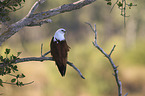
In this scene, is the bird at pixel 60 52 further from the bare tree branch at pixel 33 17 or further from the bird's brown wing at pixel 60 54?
the bare tree branch at pixel 33 17

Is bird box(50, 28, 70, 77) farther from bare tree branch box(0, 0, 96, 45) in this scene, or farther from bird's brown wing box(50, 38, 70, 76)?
bare tree branch box(0, 0, 96, 45)

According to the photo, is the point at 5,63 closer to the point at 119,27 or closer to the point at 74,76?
the point at 74,76

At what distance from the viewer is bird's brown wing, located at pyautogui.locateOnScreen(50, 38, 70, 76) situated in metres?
4.72

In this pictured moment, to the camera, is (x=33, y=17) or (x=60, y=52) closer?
(x=33, y=17)

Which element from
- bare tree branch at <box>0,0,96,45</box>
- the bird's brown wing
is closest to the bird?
the bird's brown wing

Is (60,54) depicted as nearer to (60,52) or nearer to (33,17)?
(60,52)

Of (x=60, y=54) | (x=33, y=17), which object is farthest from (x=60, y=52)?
(x=33, y=17)

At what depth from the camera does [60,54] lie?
4.81 metres

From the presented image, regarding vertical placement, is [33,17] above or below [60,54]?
above

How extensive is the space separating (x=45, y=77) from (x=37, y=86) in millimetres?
633

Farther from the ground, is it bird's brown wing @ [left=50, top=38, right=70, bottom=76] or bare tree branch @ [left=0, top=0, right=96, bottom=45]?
bare tree branch @ [left=0, top=0, right=96, bottom=45]

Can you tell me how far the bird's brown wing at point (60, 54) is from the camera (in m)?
4.72

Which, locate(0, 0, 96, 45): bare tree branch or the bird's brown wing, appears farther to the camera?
the bird's brown wing

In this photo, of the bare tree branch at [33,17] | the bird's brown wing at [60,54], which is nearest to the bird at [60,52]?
the bird's brown wing at [60,54]
